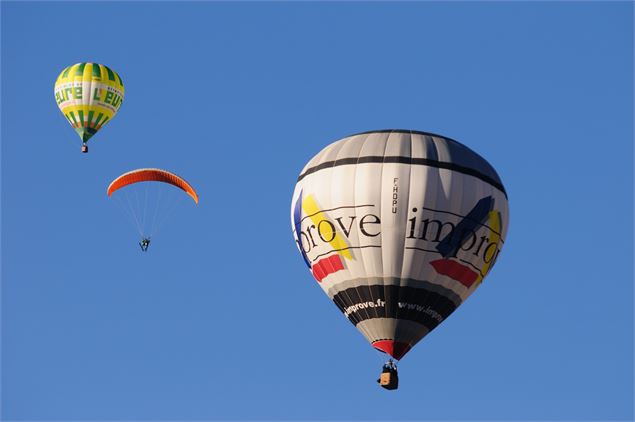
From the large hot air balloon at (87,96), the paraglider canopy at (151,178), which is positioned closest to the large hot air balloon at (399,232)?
the paraglider canopy at (151,178)

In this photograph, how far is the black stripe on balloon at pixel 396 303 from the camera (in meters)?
40.8

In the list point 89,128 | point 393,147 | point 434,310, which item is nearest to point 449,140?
point 393,147

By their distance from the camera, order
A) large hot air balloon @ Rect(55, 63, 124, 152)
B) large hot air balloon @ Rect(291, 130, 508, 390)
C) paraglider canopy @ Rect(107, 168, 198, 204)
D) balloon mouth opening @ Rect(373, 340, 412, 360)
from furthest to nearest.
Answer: large hot air balloon @ Rect(55, 63, 124, 152) → paraglider canopy @ Rect(107, 168, 198, 204) → balloon mouth opening @ Rect(373, 340, 412, 360) → large hot air balloon @ Rect(291, 130, 508, 390)

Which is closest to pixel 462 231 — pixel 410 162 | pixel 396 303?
pixel 410 162

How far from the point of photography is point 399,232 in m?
40.6

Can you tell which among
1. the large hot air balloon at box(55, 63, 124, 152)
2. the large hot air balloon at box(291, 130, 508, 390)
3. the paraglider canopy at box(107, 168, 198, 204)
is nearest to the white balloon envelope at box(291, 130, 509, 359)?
the large hot air balloon at box(291, 130, 508, 390)

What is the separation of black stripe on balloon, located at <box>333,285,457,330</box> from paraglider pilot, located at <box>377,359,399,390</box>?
1.22 metres

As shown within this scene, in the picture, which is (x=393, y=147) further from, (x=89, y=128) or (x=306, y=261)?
(x=89, y=128)

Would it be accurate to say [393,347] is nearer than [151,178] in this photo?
Yes

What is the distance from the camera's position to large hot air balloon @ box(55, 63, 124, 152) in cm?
5669

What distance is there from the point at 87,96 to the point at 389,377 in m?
20.1

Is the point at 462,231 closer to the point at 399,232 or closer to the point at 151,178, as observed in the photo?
the point at 399,232

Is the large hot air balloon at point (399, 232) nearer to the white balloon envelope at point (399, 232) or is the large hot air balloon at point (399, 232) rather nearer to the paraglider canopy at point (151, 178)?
the white balloon envelope at point (399, 232)

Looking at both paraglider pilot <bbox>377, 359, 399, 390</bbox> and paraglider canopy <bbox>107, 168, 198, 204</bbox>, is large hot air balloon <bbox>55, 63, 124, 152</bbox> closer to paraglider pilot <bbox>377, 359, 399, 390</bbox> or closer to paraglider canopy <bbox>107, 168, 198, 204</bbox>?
paraglider canopy <bbox>107, 168, 198, 204</bbox>
